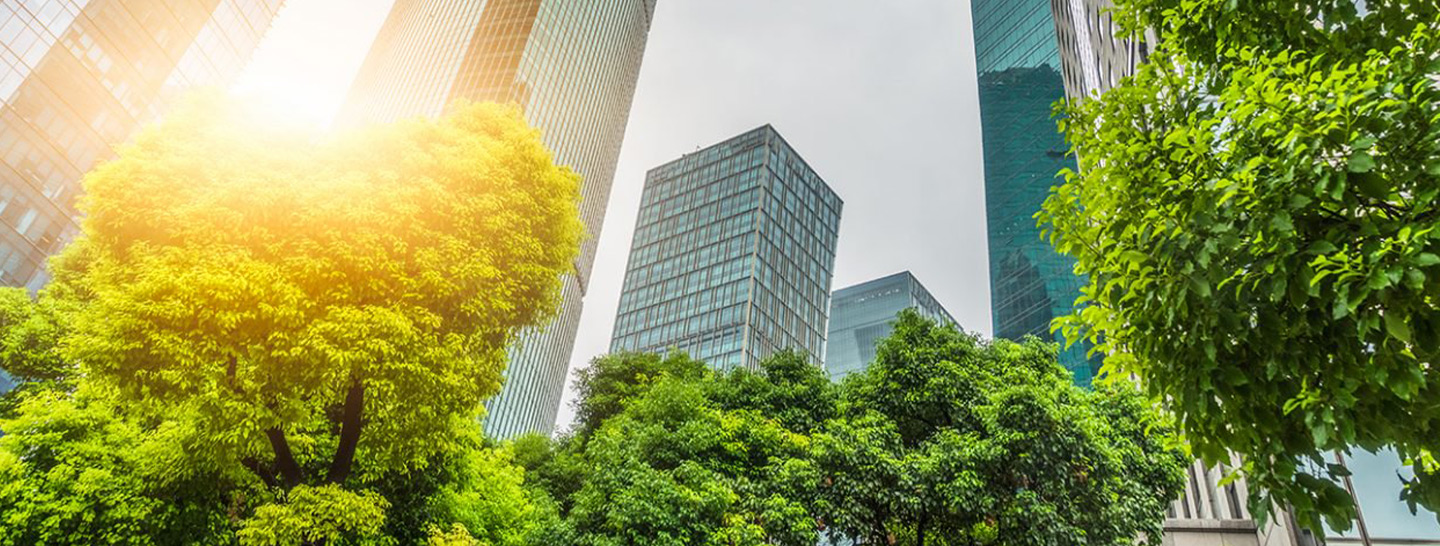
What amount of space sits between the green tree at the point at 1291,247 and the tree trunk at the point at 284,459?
953cm

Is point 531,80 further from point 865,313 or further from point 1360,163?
point 865,313

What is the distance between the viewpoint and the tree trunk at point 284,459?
870 centimetres

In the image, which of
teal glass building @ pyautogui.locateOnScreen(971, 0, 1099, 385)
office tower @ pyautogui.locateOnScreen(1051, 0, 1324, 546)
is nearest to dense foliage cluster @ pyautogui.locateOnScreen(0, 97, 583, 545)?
office tower @ pyautogui.locateOnScreen(1051, 0, 1324, 546)

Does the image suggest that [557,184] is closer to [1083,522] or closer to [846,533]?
[846,533]

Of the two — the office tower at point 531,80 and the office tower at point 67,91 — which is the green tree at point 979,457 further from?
the office tower at point 531,80

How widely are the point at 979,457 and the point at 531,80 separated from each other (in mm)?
65483

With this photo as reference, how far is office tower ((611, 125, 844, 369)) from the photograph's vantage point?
272 feet

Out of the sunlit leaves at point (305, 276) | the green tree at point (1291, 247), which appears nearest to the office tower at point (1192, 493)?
the green tree at point (1291, 247)

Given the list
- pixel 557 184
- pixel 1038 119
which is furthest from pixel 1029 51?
pixel 557 184

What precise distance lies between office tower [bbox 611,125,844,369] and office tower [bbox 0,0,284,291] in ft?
161

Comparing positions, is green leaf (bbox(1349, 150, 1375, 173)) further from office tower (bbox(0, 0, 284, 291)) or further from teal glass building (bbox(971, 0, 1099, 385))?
teal glass building (bbox(971, 0, 1099, 385))

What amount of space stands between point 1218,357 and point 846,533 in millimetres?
10547

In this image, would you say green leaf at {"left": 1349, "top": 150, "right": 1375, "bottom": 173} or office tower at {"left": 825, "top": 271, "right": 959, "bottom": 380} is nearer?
green leaf at {"left": 1349, "top": 150, "right": 1375, "bottom": 173}

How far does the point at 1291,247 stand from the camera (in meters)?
3.41
